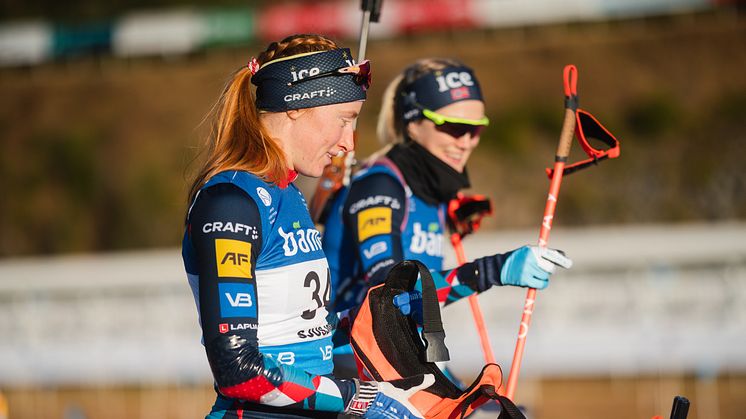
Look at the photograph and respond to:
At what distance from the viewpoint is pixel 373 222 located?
4180 mm

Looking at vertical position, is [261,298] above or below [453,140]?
below

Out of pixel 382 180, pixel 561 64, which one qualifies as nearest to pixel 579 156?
pixel 561 64

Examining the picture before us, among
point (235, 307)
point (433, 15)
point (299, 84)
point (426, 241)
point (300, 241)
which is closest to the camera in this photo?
point (235, 307)

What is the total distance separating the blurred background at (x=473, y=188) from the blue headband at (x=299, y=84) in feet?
1.29

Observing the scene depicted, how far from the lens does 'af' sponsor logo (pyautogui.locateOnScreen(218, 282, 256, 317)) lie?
271 centimetres

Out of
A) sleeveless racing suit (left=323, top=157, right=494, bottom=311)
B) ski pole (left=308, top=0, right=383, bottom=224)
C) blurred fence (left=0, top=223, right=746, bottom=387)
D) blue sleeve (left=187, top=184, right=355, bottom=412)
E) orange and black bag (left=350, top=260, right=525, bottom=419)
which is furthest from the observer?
blurred fence (left=0, top=223, right=746, bottom=387)

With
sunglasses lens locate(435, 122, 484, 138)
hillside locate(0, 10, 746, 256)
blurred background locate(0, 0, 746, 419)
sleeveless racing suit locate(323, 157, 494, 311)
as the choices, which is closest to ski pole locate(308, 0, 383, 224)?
sleeveless racing suit locate(323, 157, 494, 311)

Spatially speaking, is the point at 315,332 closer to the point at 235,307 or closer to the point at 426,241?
the point at 235,307

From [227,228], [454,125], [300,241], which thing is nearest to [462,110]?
[454,125]

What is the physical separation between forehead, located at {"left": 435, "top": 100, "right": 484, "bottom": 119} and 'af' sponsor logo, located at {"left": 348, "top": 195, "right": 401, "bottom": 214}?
22.3 inches

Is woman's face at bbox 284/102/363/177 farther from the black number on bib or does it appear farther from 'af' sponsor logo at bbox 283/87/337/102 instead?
the black number on bib

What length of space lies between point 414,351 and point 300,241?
53cm

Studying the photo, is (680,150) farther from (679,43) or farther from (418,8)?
(418,8)

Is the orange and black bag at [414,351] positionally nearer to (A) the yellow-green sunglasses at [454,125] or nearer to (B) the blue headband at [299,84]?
(B) the blue headband at [299,84]
